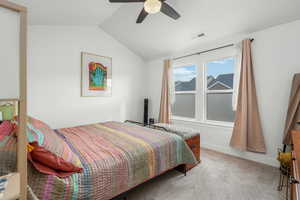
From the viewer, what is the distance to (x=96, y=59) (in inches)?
134

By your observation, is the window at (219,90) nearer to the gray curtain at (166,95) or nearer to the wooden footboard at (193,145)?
the gray curtain at (166,95)

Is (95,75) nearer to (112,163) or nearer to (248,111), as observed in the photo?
(112,163)

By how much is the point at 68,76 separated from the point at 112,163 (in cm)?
241

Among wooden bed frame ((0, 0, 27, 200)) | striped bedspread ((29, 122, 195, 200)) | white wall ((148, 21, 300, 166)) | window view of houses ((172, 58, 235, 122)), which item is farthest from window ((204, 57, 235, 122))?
wooden bed frame ((0, 0, 27, 200))

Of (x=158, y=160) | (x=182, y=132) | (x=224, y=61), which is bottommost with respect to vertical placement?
(x=158, y=160)

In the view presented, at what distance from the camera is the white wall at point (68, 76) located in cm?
266

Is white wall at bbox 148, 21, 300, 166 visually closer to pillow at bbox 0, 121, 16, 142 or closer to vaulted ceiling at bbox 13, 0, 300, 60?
vaulted ceiling at bbox 13, 0, 300, 60

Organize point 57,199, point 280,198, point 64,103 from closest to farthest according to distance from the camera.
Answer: point 57,199
point 280,198
point 64,103

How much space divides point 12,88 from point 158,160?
4.99 feet

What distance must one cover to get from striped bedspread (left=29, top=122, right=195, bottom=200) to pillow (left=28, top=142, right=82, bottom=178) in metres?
0.04

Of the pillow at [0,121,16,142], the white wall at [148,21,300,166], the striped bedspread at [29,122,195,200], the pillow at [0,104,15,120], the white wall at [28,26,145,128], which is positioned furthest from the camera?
A: the white wall at [28,26,145,128]

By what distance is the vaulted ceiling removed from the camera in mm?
2141

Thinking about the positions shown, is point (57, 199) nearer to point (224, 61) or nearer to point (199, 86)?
point (199, 86)

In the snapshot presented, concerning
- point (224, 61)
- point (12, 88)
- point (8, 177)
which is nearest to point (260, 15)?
point (224, 61)
